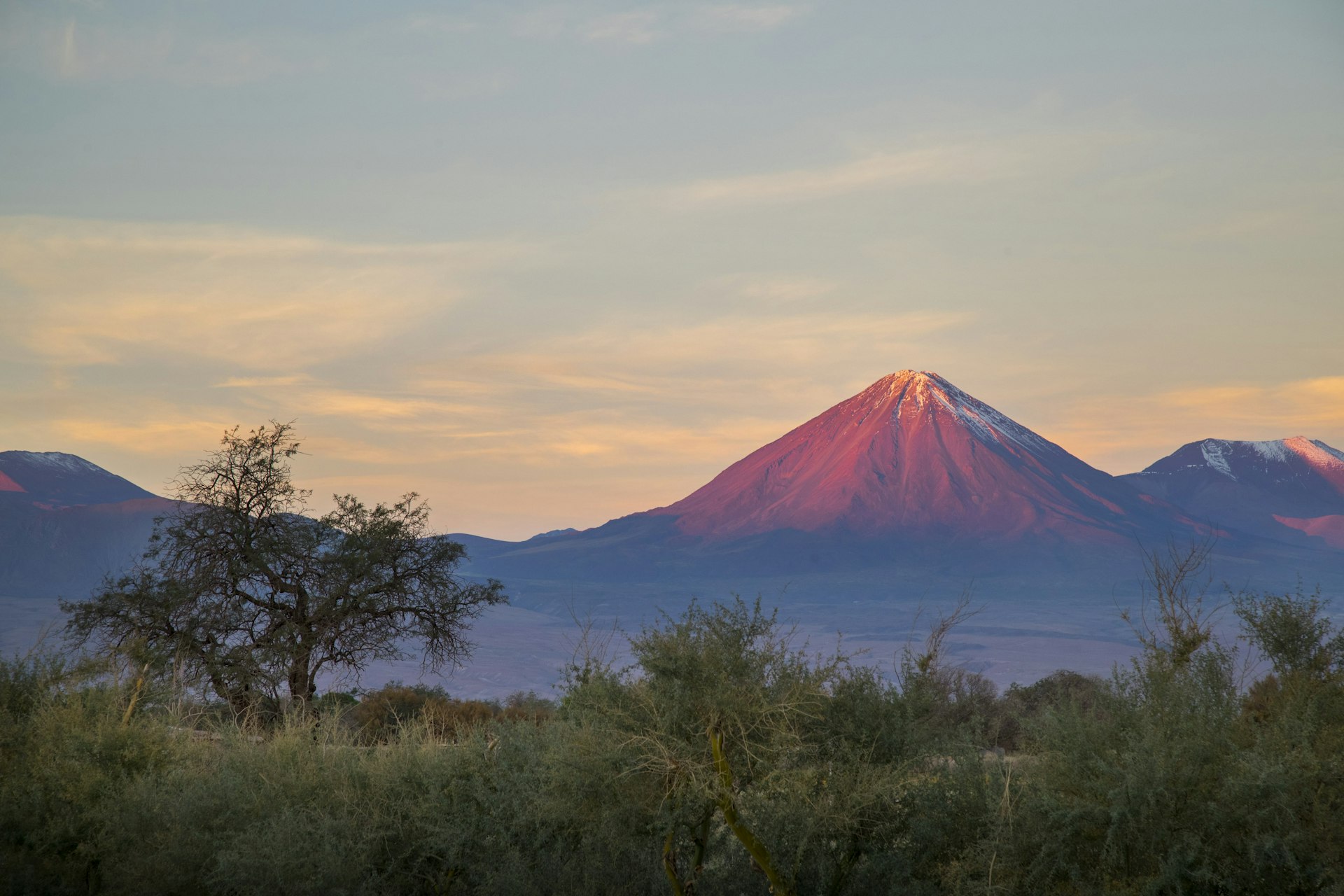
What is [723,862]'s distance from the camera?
11.8 meters

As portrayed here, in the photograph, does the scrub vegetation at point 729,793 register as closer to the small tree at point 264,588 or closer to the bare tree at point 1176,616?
the bare tree at point 1176,616

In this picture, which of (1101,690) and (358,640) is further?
(358,640)

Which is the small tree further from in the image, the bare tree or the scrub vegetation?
the bare tree

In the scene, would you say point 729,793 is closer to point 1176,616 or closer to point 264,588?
point 1176,616

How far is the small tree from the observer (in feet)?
74.1

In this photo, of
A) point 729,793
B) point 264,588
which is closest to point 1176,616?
point 729,793

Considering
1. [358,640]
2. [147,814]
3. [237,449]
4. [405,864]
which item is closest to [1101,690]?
[405,864]

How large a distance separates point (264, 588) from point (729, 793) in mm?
17262

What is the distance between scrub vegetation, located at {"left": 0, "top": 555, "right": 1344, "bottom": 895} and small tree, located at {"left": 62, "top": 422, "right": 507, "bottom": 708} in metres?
9.35

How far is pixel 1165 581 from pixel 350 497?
1578 centimetres

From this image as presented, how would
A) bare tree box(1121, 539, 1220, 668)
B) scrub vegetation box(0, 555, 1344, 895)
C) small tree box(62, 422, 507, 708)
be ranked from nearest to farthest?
scrub vegetation box(0, 555, 1344, 895) → bare tree box(1121, 539, 1220, 668) → small tree box(62, 422, 507, 708)

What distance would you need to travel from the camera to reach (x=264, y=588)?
23797 mm

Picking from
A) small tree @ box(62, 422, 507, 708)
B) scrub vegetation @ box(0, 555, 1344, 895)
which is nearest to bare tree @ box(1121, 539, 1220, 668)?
scrub vegetation @ box(0, 555, 1344, 895)

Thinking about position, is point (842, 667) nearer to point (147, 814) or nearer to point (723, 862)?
point (723, 862)
